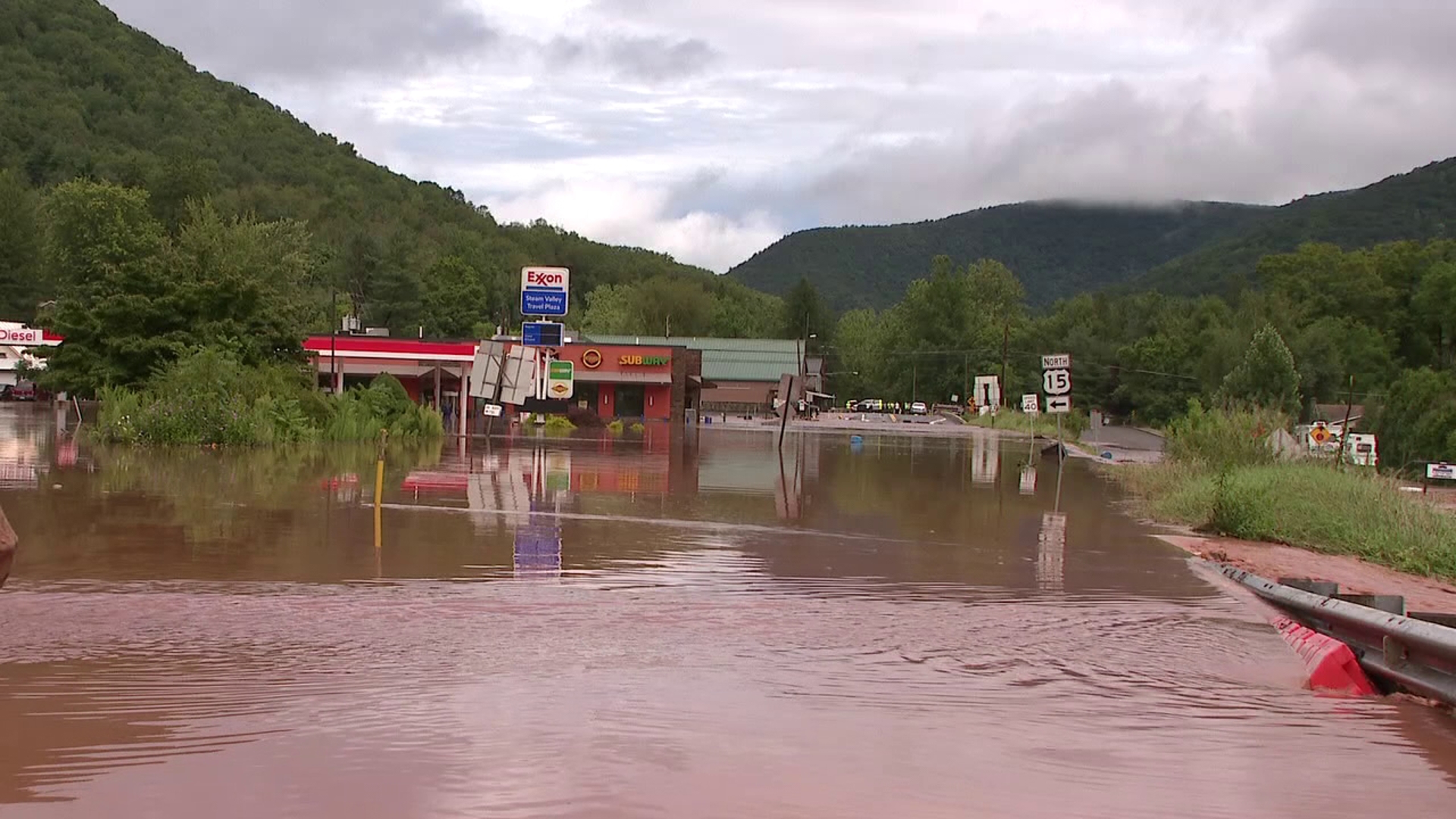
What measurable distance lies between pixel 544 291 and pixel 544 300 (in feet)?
1.25

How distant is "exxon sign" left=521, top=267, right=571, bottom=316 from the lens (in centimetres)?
4784

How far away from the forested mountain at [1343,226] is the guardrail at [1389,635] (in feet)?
527

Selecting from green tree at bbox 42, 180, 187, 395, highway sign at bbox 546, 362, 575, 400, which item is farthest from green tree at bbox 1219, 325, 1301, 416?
green tree at bbox 42, 180, 187, 395

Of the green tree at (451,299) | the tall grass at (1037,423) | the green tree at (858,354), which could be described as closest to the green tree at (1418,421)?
the tall grass at (1037,423)

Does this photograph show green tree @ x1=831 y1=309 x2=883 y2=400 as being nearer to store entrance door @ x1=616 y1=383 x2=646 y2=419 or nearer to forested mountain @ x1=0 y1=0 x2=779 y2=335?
forested mountain @ x1=0 y1=0 x2=779 y2=335

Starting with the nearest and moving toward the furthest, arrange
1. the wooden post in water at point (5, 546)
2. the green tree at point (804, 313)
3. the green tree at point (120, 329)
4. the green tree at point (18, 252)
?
the wooden post in water at point (5, 546) < the green tree at point (120, 329) < the green tree at point (18, 252) < the green tree at point (804, 313)

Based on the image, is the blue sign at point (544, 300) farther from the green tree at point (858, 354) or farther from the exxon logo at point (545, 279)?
the green tree at point (858, 354)

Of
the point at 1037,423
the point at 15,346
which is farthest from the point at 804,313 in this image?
the point at 15,346

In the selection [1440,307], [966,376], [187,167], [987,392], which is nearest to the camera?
[987,392]

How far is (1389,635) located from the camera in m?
8.97

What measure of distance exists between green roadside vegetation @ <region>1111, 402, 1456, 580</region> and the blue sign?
24.2m

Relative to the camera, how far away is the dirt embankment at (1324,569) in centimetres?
1515

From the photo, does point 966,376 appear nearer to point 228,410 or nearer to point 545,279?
point 545,279

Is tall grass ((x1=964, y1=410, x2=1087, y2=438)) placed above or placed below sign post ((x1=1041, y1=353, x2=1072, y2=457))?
below
